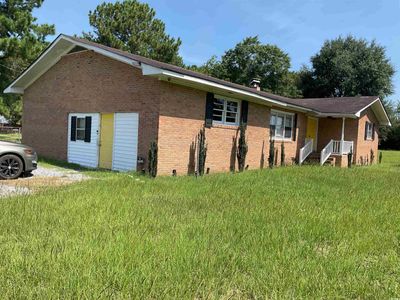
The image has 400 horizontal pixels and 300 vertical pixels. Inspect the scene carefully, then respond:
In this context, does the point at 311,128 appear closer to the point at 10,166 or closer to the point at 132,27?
the point at 10,166

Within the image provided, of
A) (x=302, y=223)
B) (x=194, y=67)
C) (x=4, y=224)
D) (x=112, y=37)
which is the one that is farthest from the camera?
(x=194, y=67)

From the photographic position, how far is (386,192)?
35.5 feet

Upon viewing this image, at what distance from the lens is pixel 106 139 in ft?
48.6

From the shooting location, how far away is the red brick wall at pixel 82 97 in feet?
43.1

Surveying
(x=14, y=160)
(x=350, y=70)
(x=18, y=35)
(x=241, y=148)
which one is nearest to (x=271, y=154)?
(x=241, y=148)

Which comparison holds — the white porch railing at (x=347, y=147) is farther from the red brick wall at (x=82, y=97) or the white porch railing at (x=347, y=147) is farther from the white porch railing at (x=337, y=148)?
the red brick wall at (x=82, y=97)

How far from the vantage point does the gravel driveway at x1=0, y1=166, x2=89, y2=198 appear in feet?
29.4

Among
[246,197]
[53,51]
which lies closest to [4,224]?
[246,197]

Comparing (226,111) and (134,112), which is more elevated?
(226,111)

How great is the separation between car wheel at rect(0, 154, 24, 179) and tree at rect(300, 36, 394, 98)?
39.2 meters

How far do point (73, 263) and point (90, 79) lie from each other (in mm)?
12354

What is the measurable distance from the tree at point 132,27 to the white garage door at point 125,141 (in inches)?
1196

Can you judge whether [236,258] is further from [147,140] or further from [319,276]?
[147,140]

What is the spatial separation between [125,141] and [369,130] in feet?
64.0
